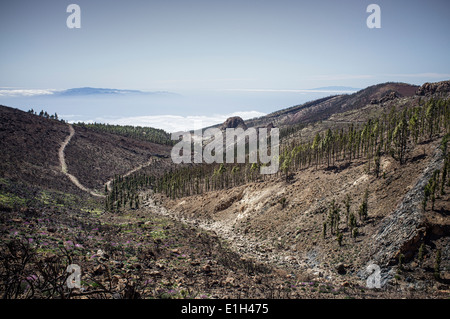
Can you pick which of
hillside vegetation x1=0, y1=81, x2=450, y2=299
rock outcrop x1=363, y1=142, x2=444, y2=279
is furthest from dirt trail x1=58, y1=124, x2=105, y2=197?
rock outcrop x1=363, y1=142, x2=444, y2=279

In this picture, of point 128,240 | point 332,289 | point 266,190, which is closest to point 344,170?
point 266,190

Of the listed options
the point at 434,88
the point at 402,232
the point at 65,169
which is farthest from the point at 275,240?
the point at 434,88

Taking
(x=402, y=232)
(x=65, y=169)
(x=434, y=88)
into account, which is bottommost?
(x=65, y=169)

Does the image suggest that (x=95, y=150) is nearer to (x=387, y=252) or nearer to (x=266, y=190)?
(x=266, y=190)

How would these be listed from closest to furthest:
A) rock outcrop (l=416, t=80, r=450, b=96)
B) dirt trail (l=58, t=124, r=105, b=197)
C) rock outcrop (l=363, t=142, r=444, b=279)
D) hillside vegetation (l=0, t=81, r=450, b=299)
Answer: hillside vegetation (l=0, t=81, r=450, b=299)
rock outcrop (l=363, t=142, r=444, b=279)
dirt trail (l=58, t=124, r=105, b=197)
rock outcrop (l=416, t=80, r=450, b=96)

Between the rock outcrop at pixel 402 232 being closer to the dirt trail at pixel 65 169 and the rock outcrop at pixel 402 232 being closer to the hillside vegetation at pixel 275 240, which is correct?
the hillside vegetation at pixel 275 240

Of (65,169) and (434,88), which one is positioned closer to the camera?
(65,169)

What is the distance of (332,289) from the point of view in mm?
19109

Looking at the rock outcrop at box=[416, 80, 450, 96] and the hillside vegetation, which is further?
the rock outcrop at box=[416, 80, 450, 96]

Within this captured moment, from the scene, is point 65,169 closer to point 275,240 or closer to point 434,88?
point 275,240

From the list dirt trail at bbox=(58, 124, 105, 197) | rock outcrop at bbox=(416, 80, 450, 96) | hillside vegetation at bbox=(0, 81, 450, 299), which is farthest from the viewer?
rock outcrop at bbox=(416, 80, 450, 96)

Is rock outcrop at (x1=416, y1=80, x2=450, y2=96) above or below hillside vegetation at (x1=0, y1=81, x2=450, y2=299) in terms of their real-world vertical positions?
Answer: above

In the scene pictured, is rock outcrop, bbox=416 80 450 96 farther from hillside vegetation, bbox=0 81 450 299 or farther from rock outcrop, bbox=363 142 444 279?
rock outcrop, bbox=363 142 444 279

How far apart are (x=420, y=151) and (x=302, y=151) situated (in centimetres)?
3185
